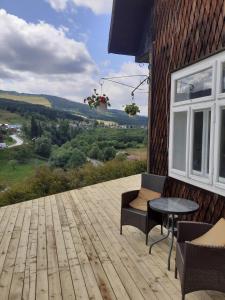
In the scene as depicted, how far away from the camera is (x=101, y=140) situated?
16.5 m

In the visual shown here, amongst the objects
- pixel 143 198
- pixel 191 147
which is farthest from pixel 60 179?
pixel 191 147

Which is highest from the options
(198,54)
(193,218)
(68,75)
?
(68,75)

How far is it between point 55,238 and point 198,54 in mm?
3255

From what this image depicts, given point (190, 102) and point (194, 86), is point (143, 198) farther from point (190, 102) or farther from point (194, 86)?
point (194, 86)

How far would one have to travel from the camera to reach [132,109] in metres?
6.52

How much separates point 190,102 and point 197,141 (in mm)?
537

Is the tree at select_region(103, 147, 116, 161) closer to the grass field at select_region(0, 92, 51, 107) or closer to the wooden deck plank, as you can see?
the wooden deck plank

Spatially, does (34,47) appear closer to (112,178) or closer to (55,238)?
(112,178)

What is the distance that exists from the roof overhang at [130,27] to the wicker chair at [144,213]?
3025 millimetres

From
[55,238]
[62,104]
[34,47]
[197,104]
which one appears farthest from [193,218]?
[62,104]

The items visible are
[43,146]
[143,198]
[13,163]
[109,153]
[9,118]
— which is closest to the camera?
[143,198]

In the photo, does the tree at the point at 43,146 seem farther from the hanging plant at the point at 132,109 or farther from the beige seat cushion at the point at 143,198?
the beige seat cushion at the point at 143,198

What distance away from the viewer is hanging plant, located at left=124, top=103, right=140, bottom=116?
6.51 metres

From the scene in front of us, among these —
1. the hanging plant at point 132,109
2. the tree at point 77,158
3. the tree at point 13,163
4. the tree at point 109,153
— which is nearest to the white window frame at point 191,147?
the hanging plant at point 132,109
